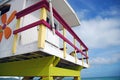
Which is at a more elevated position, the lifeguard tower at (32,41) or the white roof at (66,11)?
the white roof at (66,11)

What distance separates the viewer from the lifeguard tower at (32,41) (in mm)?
4355

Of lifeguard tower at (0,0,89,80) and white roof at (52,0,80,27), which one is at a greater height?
white roof at (52,0,80,27)

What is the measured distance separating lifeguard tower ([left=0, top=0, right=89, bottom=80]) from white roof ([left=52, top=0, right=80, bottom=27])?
56mm

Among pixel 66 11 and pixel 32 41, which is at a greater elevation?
pixel 66 11

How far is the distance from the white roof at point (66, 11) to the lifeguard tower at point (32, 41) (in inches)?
2.2

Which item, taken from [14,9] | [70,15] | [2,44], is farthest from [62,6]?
[2,44]

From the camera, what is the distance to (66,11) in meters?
9.01

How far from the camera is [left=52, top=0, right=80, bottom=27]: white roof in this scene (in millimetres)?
8036

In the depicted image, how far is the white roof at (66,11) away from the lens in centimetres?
804

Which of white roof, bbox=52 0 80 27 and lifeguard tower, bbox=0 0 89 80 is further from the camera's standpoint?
white roof, bbox=52 0 80 27

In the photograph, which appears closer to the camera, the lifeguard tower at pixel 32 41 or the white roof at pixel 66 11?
the lifeguard tower at pixel 32 41

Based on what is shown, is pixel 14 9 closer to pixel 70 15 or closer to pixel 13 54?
pixel 13 54

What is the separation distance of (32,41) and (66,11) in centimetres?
364

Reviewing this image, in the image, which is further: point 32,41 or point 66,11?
point 66,11
